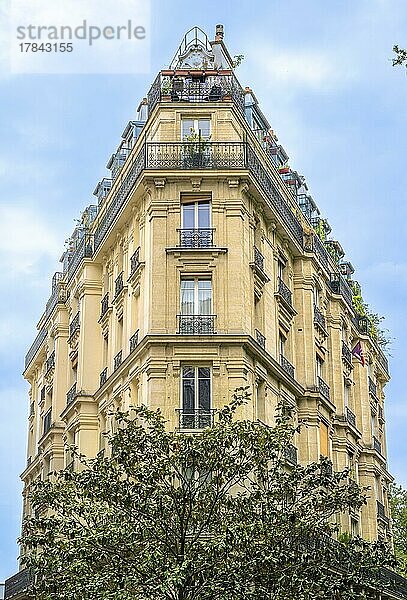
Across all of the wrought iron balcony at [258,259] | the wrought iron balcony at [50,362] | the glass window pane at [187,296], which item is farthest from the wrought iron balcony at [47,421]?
the glass window pane at [187,296]

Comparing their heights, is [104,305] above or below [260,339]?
above

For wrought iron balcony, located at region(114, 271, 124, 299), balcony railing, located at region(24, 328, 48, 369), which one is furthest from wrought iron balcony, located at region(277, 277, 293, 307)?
balcony railing, located at region(24, 328, 48, 369)

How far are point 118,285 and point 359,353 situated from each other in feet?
47.8

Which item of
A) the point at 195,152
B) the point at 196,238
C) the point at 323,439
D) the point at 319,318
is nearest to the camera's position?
the point at 196,238

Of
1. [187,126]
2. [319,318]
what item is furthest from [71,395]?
[187,126]

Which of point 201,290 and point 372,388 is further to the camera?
point 372,388

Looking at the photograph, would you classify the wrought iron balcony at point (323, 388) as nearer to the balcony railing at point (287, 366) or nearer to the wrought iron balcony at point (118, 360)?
the balcony railing at point (287, 366)

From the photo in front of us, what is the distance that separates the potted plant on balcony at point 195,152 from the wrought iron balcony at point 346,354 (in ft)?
42.7

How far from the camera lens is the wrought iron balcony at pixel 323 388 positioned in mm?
37000

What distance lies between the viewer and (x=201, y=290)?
101 feet

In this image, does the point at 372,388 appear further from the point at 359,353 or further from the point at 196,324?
the point at 196,324

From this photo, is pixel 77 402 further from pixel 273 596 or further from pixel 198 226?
pixel 273 596

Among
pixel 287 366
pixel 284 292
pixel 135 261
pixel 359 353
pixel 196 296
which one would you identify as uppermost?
pixel 359 353

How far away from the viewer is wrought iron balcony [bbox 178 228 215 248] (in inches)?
1223
